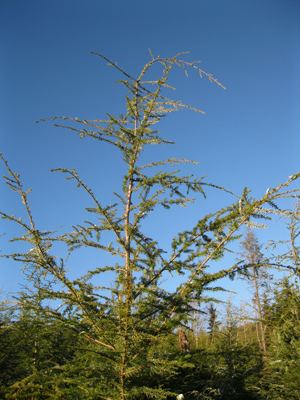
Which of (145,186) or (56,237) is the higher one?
(145,186)

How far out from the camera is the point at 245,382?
657 centimetres

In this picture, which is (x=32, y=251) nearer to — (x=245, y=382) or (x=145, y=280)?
(x=145, y=280)

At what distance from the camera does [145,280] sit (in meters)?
3.70

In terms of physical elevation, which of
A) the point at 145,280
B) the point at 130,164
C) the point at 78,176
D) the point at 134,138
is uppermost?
the point at 134,138

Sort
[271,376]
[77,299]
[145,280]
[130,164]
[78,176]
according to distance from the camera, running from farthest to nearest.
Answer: [271,376]
[130,164]
[145,280]
[78,176]
[77,299]

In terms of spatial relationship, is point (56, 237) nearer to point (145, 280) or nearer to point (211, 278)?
point (145, 280)

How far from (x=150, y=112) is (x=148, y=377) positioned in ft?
12.8

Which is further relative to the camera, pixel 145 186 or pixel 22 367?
pixel 22 367

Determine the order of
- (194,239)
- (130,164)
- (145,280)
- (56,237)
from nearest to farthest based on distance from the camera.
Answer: (194,239) < (145,280) < (56,237) < (130,164)

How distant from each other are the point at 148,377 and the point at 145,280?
1.17 m

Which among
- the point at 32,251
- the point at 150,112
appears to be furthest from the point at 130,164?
the point at 32,251

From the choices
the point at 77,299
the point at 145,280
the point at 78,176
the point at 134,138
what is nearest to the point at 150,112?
the point at 134,138

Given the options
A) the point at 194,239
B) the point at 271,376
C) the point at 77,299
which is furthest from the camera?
the point at 271,376

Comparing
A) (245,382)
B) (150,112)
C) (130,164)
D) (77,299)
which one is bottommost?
(245,382)
